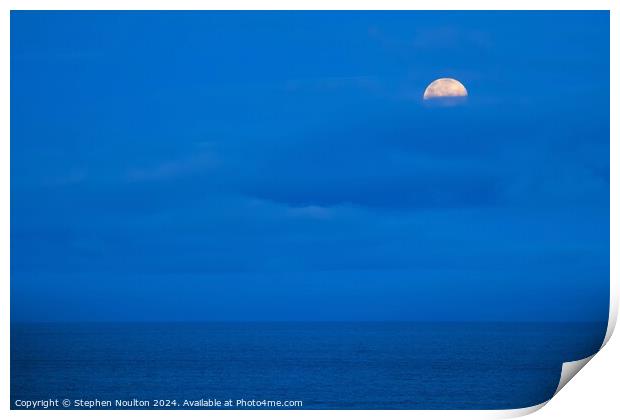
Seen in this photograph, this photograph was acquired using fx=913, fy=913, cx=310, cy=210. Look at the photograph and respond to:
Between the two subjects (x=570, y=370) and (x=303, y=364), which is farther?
(x=303, y=364)

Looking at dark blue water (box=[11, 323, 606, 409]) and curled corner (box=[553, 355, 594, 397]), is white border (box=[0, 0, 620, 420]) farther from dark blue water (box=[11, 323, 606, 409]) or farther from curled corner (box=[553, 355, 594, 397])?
dark blue water (box=[11, 323, 606, 409])

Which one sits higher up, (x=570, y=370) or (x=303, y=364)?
(x=303, y=364)

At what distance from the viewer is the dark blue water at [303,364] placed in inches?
739

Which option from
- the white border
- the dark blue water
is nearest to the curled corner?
the white border

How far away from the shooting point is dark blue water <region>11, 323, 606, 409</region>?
1877 centimetres

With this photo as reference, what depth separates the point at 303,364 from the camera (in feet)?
75.9

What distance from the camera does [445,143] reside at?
38.3 ft
